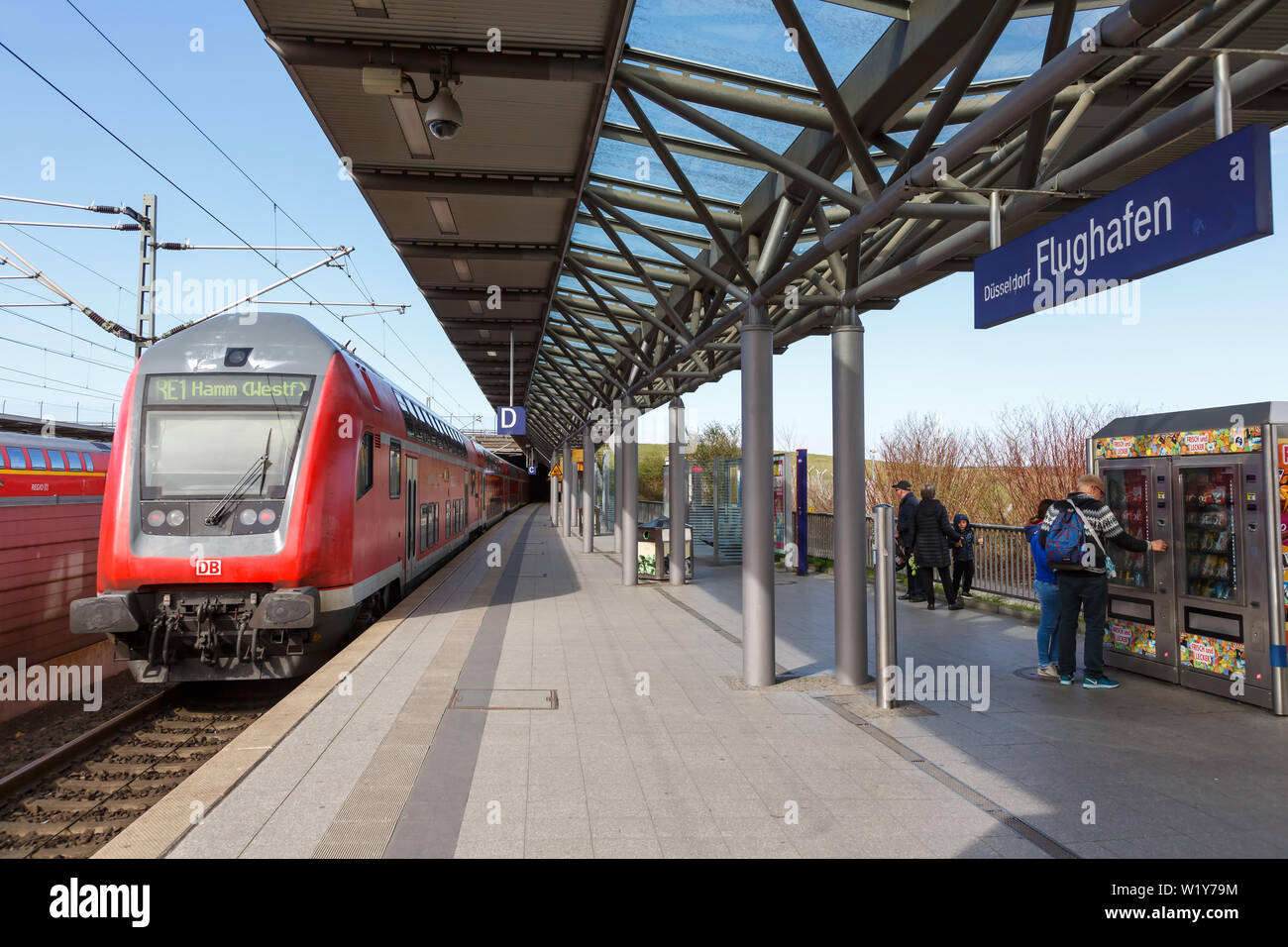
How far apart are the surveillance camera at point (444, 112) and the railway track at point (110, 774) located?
194 inches

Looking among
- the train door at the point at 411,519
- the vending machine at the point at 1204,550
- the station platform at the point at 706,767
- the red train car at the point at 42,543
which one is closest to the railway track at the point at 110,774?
the station platform at the point at 706,767

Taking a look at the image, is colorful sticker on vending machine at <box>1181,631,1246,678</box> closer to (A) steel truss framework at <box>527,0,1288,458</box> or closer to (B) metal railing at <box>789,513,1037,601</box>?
(A) steel truss framework at <box>527,0,1288,458</box>

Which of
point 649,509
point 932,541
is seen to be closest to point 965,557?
point 932,541

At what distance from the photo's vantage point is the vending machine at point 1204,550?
620 cm

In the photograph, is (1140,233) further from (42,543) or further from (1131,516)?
(42,543)

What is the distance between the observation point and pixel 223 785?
4.46m

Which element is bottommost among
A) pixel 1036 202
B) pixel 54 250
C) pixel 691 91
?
pixel 1036 202

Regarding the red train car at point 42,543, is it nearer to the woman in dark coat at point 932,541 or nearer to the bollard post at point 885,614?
the bollard post at point 885,614

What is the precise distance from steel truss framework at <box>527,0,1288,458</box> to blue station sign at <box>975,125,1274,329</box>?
350 mm

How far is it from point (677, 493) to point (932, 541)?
4.52 metres

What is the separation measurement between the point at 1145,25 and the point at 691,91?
10.7 ft

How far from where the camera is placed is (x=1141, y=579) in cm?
740
